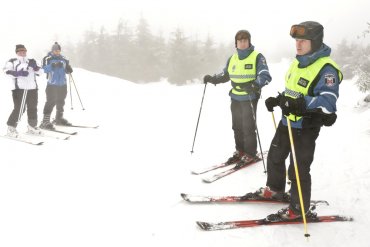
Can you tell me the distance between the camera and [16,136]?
905 cm

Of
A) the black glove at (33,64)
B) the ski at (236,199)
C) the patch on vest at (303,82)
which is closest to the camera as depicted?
the patch on vest at (303,82)

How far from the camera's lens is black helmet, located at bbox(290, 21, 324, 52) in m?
4.13

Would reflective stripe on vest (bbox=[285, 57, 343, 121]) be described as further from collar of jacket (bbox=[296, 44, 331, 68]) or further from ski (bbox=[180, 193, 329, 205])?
ski (bbox=[180, 193, 329, 205])

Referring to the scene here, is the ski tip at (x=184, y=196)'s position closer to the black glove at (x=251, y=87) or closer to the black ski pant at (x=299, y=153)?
the black ski pant at (x=299, y=153)

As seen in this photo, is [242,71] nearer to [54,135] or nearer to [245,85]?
[245,85]

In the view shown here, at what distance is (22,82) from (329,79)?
815cm

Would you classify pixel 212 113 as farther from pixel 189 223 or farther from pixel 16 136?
pixel 189 223

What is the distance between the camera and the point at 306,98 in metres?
Result: 4.21

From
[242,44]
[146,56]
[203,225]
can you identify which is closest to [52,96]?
[242,44]

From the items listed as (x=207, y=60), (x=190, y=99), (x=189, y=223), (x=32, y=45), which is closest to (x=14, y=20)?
(x=32, y=45)

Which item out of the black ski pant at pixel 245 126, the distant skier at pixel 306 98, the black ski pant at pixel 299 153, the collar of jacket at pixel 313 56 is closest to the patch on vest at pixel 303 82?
the distant skier at pixel 306 98

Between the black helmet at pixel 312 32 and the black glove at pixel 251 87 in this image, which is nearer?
the black helmet at pixel 312 32

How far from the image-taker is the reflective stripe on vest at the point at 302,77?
13.6ft

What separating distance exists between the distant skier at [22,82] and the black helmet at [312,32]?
7.56m
